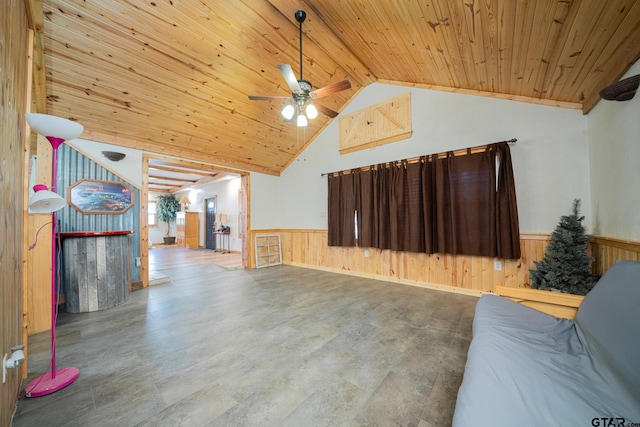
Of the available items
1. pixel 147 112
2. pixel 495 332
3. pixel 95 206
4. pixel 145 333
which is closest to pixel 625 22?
pixel 495 332

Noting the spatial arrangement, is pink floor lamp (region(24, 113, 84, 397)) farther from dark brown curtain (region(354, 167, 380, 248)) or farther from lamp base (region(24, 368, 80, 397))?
dark brown curtain (region(354, 167, 380, 248))

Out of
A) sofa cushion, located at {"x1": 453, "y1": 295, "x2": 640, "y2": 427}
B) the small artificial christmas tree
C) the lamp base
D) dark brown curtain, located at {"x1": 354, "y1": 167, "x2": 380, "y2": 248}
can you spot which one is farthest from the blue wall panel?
the small artificial christmas tree

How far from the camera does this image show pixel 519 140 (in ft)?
10.1

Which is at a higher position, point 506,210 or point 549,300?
point 506,210

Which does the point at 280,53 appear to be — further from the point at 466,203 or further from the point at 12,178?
the point at 466,203

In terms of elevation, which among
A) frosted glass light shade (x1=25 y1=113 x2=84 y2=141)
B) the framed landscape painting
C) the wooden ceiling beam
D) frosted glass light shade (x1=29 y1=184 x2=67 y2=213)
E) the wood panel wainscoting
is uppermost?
the wooden ceiling beam

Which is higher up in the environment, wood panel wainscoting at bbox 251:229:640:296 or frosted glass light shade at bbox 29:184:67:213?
frosted glass light shade at bbox 29:184:67:213

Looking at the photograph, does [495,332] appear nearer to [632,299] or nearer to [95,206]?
[632,299]

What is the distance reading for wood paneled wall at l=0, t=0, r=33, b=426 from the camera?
1.09 metres

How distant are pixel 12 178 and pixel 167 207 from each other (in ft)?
35.4

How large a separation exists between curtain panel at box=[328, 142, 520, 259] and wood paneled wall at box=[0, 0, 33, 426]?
13.3 feet

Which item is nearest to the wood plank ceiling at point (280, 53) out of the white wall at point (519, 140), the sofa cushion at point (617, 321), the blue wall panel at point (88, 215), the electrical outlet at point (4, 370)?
the white wall at point (519, 140)

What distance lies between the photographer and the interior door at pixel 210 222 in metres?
9.23

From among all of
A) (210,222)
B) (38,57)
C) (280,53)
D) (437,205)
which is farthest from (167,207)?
(437,205)
